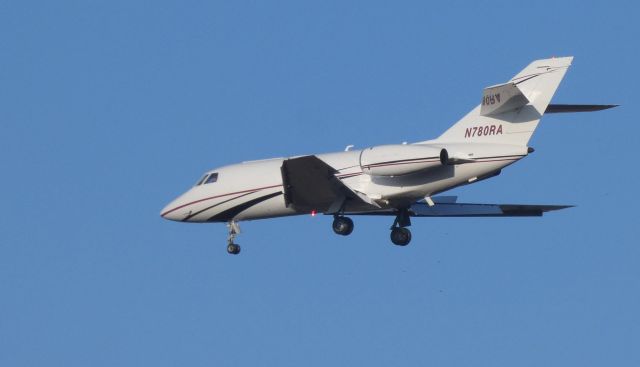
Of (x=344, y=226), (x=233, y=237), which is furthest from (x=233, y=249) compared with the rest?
(x=344, y=226)

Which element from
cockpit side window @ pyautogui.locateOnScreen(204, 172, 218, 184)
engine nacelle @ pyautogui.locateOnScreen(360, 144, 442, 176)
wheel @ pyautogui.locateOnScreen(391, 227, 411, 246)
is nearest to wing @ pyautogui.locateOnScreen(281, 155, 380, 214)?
engine nacelle @ pyautogui.locateOnScreen(360, 144, 442, 176)

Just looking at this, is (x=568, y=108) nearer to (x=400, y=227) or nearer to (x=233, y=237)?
(x=400, y=227)

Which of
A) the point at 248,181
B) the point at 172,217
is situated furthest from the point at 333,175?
the point at 172,217

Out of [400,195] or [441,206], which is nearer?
[400,195]

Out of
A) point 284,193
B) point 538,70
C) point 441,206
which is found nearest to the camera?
point 538,70

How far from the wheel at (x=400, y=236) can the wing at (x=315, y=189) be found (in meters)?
1.39

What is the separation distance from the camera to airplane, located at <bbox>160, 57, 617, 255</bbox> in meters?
44.8

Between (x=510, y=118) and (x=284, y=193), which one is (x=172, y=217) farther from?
(x=510, y=118)

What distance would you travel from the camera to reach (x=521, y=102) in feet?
146

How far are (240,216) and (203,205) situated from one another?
1.42m

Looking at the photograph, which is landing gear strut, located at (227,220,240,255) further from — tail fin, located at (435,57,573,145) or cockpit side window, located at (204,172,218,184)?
tail fin, located at (435,57,573,145)

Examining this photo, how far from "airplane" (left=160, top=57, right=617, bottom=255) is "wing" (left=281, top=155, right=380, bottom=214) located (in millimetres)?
29

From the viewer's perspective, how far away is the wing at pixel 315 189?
152 ft

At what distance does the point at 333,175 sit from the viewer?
47000 mm
